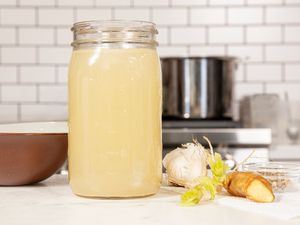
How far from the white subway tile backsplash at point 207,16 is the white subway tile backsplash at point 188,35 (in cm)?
4

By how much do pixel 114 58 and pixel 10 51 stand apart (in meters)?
2.17

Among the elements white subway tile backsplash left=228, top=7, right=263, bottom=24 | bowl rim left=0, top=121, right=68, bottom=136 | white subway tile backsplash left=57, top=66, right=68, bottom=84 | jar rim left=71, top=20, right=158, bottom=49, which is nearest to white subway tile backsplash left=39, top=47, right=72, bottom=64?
white subway tile backsplash left=57, top=66, right=68, bottom=84

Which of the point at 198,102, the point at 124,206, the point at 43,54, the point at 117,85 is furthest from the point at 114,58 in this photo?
the point at 43,54

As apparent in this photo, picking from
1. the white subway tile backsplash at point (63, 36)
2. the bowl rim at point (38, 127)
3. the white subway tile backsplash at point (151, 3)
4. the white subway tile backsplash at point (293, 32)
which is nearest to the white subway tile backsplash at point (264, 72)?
the white subway tile backsplash at point (293, 32)

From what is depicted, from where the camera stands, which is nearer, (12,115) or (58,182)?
(58,182)

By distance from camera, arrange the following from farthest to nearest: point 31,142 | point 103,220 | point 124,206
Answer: point 31,142
point 124,206
point 103,220

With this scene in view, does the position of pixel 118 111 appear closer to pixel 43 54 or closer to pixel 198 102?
pixel 198 102

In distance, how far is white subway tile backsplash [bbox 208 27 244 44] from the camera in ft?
9.53

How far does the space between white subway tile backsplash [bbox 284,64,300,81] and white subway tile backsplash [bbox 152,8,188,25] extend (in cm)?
53

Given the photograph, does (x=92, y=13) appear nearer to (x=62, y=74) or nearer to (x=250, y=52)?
(x=62, y=74)

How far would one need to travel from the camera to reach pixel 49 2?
2.91 m

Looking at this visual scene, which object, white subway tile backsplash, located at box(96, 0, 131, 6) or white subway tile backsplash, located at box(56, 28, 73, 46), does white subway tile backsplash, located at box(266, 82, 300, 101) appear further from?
white subway tile backsplash, located at box(56, 28, 73, 46)

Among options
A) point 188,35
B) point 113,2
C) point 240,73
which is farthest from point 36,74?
Answer: point 240,73

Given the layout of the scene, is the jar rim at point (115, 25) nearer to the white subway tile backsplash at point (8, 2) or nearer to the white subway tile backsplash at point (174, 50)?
the white subway tile backsplash at point (174, 50)
